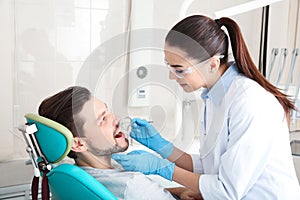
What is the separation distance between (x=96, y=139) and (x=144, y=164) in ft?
0.54

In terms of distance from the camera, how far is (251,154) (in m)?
1.10

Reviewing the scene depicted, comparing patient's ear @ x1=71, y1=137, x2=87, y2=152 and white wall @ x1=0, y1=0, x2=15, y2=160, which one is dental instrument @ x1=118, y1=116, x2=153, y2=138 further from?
white wall @ x1=0, y1=0, x2=15, y2=160

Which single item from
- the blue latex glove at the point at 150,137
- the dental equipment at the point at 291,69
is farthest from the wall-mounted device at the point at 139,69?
the dental equipment at the point at 291,69

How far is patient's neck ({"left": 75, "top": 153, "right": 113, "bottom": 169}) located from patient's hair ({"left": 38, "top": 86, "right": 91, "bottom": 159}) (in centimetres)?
9

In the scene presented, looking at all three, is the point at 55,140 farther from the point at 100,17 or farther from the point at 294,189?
the point at 100,17

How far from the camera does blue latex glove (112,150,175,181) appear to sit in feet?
3.77

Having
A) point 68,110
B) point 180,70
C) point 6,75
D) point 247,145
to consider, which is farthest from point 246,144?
point 6,75

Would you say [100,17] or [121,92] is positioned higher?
[100,17]

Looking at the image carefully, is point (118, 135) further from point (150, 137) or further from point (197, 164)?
point (197, 164)

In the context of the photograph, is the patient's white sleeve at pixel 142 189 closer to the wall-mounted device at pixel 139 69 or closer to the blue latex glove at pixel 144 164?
the blue latex glove at pixel 144 164

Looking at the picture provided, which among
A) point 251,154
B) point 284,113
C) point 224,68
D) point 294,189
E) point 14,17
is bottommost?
point 294,189

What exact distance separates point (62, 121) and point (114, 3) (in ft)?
3.50

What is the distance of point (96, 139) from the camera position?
3.77ft

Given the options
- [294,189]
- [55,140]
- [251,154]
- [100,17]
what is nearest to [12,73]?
[100,17]
